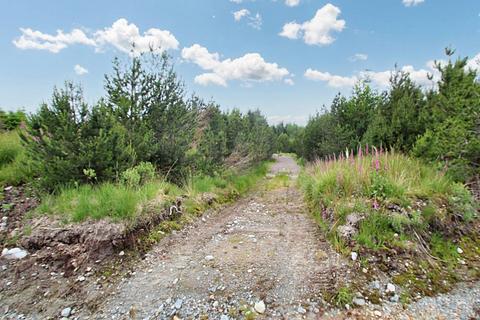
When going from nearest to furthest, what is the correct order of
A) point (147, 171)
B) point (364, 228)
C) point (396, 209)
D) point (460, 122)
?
point (364, 228), point (396, 209), point (460, 122), point (147, 171)

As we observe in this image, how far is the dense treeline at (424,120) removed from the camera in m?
4.35

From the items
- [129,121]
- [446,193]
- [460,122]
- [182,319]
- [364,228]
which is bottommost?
[182,319]

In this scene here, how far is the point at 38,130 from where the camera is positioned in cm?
422

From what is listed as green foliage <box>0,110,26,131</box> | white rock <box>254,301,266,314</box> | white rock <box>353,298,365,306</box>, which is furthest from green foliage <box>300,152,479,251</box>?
green foliage <box>0,110,26,131</box>

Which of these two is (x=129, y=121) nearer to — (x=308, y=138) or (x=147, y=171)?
(x=147, y=171)

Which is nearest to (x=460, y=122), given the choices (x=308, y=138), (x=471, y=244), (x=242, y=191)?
(x=471, y=244)

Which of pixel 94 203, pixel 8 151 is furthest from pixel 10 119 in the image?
pixel 94 203

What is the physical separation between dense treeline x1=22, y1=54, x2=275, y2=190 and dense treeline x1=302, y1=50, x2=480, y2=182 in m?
4.89

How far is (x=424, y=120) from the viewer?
6602 mm

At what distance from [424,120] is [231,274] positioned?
712 cm

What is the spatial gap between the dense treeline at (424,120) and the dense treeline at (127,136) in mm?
4886

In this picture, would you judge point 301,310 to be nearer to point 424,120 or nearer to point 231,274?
point 231,274

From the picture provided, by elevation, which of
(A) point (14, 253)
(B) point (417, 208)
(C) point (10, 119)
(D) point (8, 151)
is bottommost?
(A) point (14, 253)

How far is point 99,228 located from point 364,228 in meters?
3.76
